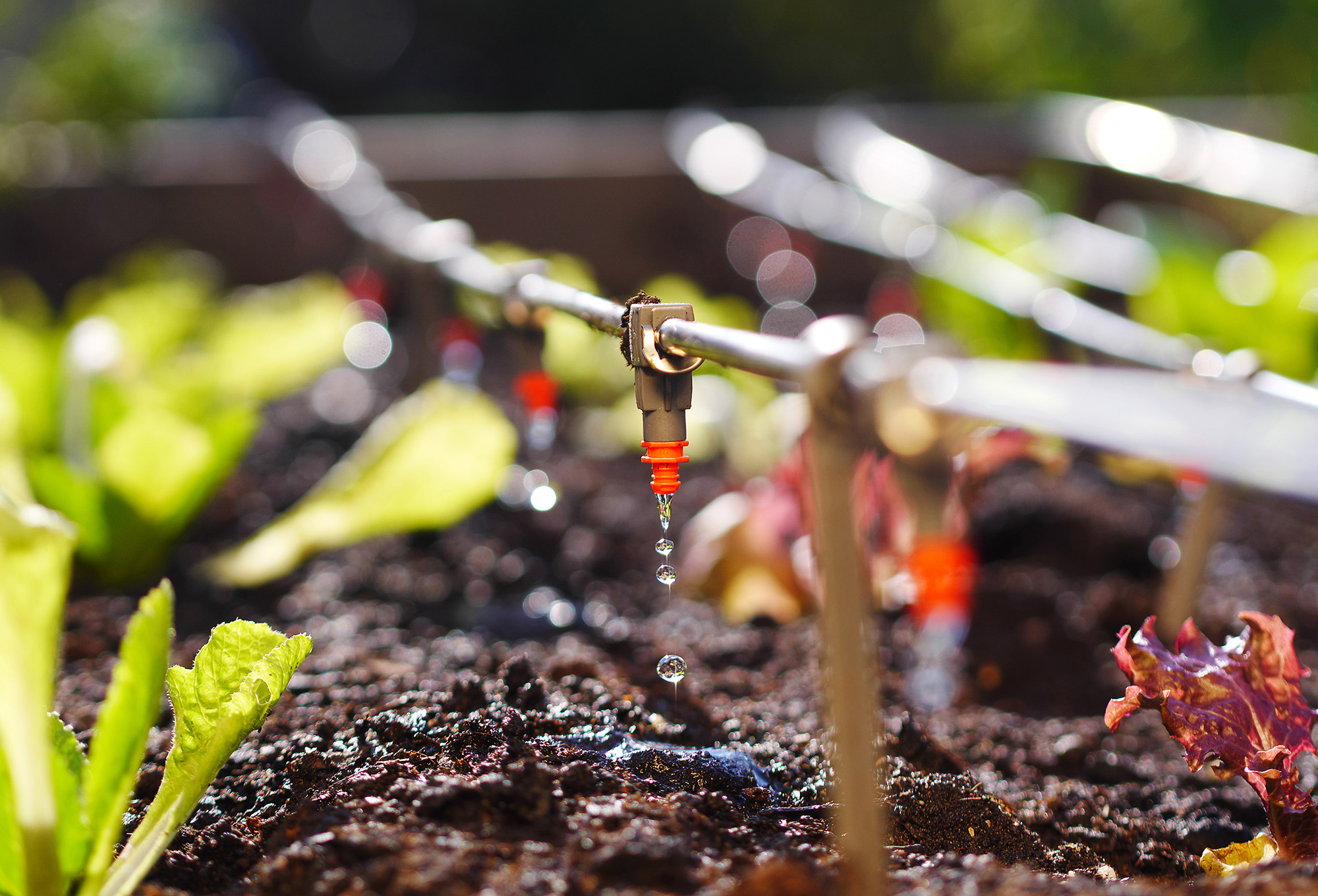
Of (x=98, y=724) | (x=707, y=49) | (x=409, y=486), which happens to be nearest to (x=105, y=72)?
(x=409, y=486)

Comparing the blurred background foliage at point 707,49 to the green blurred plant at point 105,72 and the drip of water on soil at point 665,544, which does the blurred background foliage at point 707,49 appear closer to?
the green blurred plant at point 105,72

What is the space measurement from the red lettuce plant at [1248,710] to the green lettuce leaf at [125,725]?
564 mm

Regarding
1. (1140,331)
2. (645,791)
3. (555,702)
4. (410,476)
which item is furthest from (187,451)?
(1140,331)

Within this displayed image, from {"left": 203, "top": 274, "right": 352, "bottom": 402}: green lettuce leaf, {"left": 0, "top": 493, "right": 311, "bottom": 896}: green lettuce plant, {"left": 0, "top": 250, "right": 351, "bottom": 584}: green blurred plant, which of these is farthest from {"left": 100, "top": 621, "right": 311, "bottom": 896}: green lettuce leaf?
{"left": 203, "top": 274, "right": 352, "bottom": 402}: green lettuce leaf

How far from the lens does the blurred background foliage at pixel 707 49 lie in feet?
16.8

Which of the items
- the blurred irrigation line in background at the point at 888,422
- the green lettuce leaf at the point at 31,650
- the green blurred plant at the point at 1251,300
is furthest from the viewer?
the green blurred plant at the point at 1251,300

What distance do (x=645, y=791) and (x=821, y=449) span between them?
10.9 inches

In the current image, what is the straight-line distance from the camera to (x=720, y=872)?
0.55 m

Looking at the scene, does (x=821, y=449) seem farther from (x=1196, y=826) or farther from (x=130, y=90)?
(x=130, y=90)

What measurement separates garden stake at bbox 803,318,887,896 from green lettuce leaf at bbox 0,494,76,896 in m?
0.40

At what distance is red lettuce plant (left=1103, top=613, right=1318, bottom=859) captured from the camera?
24.5 inches

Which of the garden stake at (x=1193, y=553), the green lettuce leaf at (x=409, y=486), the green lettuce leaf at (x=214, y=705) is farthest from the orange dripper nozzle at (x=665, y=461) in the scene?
the garden stake at (x=1193, y=553)

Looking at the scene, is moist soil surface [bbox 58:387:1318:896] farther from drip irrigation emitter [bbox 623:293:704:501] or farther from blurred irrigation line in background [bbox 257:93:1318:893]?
drip irrigation emitter [bbox 623:293:704:501]

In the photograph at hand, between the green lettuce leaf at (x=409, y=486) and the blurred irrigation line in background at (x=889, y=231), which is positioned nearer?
the green lettuce leaf at (x=409, y=486)
